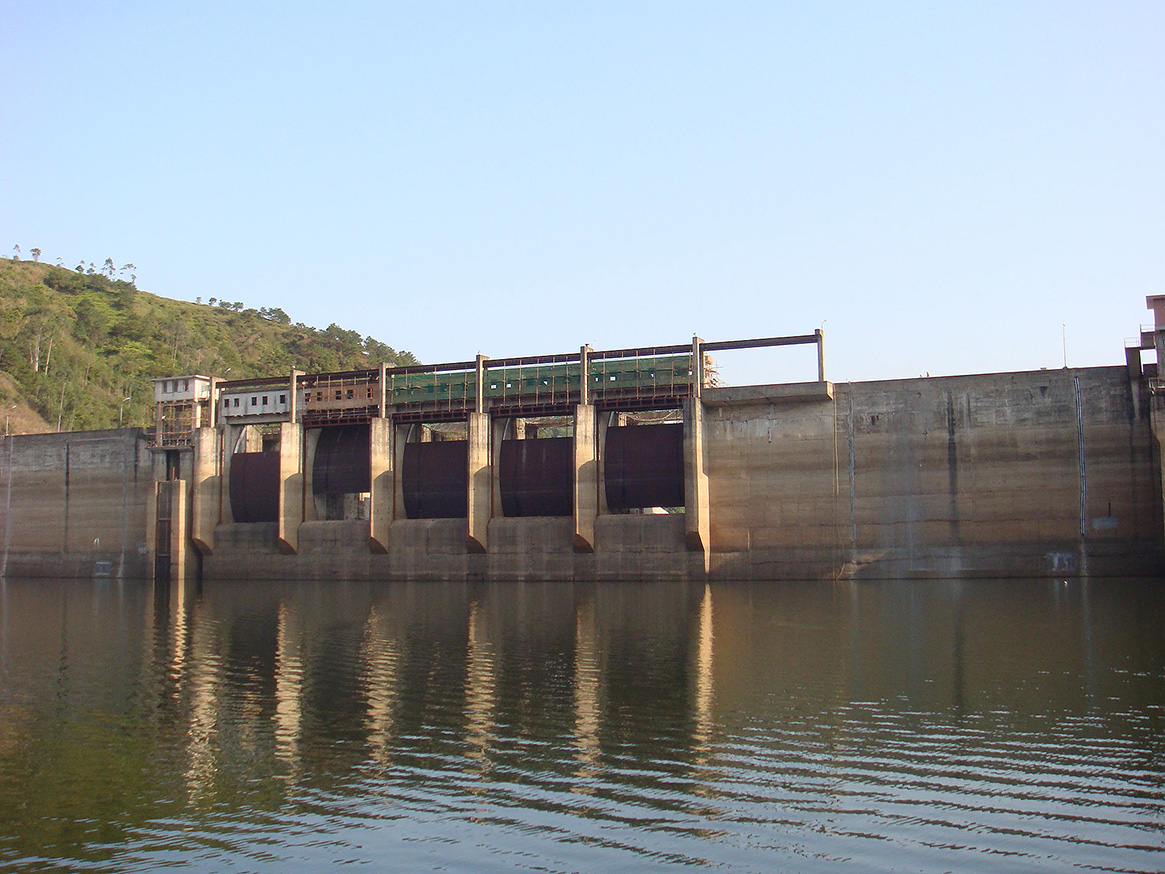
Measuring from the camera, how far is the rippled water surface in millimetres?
11477

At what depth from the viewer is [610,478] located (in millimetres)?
53250

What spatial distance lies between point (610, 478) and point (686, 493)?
5.11 metres

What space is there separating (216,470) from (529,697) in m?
45.9

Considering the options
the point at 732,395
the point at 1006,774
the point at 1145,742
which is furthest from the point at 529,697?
the point at 732,395

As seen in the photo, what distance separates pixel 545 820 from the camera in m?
12.4

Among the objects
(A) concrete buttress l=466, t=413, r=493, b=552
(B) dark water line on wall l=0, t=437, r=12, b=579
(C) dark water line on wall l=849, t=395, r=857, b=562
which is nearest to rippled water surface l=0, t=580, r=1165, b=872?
(C) dark water line on wall l=849, t=395, r=857, b=562

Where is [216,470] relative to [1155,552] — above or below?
above

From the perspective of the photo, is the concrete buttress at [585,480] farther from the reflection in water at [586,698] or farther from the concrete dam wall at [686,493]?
the reflection in water at [586,698]

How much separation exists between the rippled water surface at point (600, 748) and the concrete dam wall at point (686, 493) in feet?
54.3

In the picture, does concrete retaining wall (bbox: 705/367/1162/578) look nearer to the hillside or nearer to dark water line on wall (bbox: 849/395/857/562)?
dark water line on wall (bbox: 849/395/857/562)

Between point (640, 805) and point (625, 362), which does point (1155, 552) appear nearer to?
point (625, 362)

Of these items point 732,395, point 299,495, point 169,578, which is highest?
point 732,395

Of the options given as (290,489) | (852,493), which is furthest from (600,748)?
(290,489)

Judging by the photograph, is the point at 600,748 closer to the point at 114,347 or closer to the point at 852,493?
the point at 852,493
